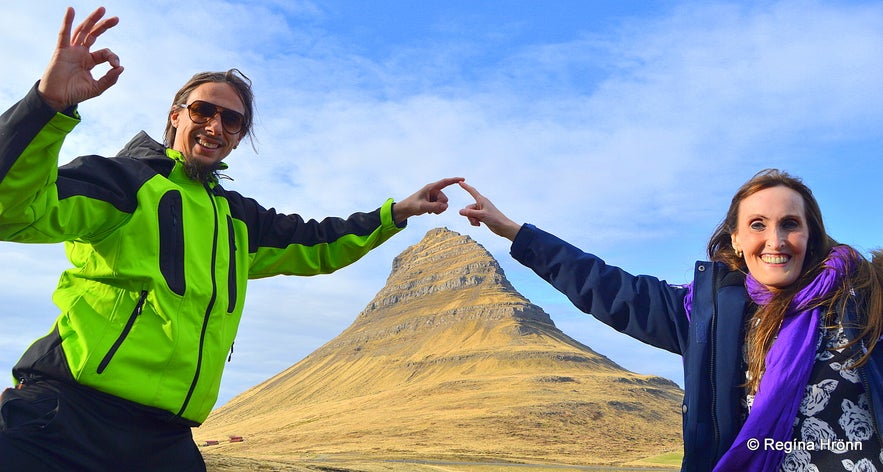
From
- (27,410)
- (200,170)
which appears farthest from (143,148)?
(27,410)

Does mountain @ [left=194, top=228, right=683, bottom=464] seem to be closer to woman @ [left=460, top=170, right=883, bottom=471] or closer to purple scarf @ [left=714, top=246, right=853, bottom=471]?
woman @ [left=460, top=170, right=883, bottom=471]

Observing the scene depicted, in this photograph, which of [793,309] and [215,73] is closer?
[793,309]

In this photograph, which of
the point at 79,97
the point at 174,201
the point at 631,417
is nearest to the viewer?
the point at 79,97

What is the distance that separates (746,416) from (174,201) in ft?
9.59

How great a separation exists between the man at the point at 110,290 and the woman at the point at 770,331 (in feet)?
6.45

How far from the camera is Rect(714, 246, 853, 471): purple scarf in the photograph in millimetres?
3057

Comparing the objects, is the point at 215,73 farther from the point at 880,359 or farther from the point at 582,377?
the point at 582,377

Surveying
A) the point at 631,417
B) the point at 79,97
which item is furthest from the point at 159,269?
the point at 631,417

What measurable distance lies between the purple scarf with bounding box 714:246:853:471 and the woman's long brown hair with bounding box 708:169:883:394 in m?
0.05

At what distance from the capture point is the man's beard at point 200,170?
380 cm

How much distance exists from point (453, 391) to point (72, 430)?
80871mm

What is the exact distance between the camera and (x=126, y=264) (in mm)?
3299

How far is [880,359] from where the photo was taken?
310 centimetres

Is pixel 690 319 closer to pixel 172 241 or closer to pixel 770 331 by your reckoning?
pixel 770 331
